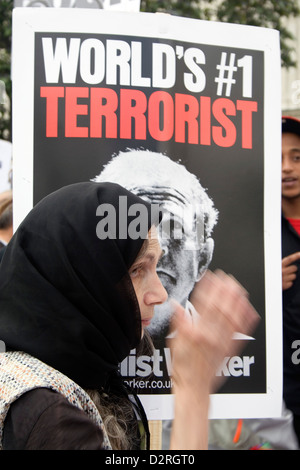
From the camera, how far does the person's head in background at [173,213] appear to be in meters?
1.74

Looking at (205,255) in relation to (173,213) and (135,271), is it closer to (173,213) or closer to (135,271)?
(173,213)

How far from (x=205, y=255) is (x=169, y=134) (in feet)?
1.24

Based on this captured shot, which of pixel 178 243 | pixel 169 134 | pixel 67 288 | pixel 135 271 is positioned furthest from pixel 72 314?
pixel 169 134

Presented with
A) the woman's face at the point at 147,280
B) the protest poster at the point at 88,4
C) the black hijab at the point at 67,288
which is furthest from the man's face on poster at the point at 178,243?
the protest poster at the point at 88,4

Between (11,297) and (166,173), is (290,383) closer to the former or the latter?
(166,173)

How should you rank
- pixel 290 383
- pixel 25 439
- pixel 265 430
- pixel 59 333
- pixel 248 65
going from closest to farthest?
pixel 25 439 → pixel 59 333 → pixel 248 65 → pixel 290 383 → pixel 265 430

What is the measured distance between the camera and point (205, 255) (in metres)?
1.79

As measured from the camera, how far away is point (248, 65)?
6.08 feet

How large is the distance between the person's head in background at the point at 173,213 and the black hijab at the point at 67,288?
0.53 metres

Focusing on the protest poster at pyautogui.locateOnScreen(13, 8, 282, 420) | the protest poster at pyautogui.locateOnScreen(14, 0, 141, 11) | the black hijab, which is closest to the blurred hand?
the black hijab

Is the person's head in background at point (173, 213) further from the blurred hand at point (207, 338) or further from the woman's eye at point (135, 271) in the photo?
the blurred hand at point (207, 338)

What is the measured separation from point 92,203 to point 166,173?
62 cm

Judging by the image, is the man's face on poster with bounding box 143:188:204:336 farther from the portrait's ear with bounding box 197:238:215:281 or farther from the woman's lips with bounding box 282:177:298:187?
the woman's lips with bounding box 282:177:298:187

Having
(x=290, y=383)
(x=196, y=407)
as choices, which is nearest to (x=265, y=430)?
(x=290, y=383)
